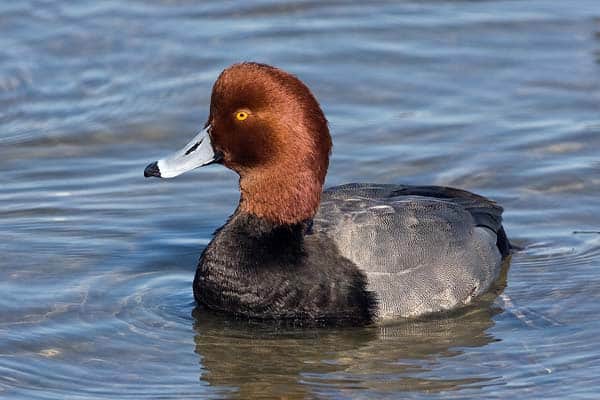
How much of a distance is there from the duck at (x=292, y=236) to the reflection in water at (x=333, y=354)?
98mm

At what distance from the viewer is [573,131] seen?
1086cm

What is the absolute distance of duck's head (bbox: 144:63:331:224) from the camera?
7.84m

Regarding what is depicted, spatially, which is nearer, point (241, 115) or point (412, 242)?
point (241, 115)

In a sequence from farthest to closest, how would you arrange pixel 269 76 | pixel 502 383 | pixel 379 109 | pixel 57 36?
pixel 57 36, pixel 379 109, pixel 269 76, pixel 502 383

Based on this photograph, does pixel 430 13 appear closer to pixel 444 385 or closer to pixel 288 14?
pixel 288 14

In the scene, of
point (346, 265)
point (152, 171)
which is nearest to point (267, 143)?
point (152, 171)

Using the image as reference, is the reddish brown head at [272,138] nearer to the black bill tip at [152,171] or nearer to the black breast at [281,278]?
the black breast at [281,278]

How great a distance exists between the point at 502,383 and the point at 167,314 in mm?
2168

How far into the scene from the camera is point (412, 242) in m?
8.14

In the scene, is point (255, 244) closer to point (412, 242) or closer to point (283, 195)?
point (283, 195)

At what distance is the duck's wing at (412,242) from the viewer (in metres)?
7.97

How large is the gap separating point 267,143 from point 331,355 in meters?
1.34

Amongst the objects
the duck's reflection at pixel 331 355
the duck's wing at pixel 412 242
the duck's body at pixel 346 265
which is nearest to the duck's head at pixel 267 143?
the duck's body at pixel 346 265

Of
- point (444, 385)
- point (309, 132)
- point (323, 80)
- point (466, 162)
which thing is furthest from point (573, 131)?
point (444, 385)
